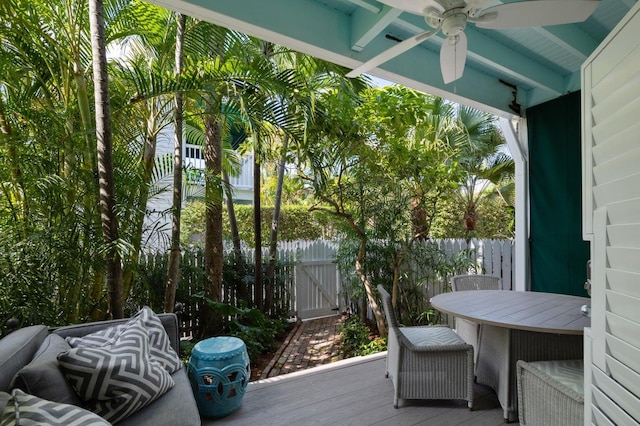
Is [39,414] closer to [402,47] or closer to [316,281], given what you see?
[402,47]

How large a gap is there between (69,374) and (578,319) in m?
2.67

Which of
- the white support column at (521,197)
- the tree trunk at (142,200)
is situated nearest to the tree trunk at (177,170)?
the tree trunk at (142,200)

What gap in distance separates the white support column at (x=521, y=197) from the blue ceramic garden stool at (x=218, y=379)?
316cm

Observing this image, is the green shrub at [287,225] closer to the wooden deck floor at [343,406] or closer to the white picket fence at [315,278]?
the white picket fence at [315,278]

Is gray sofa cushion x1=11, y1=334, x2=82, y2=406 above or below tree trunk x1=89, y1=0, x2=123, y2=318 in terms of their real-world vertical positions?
below

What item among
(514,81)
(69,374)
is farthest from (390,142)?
(69,374)

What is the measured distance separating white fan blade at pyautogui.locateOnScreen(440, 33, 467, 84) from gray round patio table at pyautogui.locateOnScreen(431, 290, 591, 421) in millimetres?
1532

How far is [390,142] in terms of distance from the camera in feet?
12.1

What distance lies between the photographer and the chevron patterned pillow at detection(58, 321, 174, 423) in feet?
4.73

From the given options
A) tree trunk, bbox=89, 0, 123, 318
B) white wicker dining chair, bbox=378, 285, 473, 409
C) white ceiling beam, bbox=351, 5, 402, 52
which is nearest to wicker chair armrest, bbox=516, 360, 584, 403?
white wicker dining chair, bbox=378, 285, 473, 409

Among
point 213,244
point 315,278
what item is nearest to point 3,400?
point 213,244

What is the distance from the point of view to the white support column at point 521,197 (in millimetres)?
3777

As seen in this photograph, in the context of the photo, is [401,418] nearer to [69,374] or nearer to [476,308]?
[476,308]

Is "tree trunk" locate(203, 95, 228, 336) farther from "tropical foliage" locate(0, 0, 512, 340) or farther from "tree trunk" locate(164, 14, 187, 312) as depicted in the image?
"tree trunk" locate(164, 14, 187, 312)
